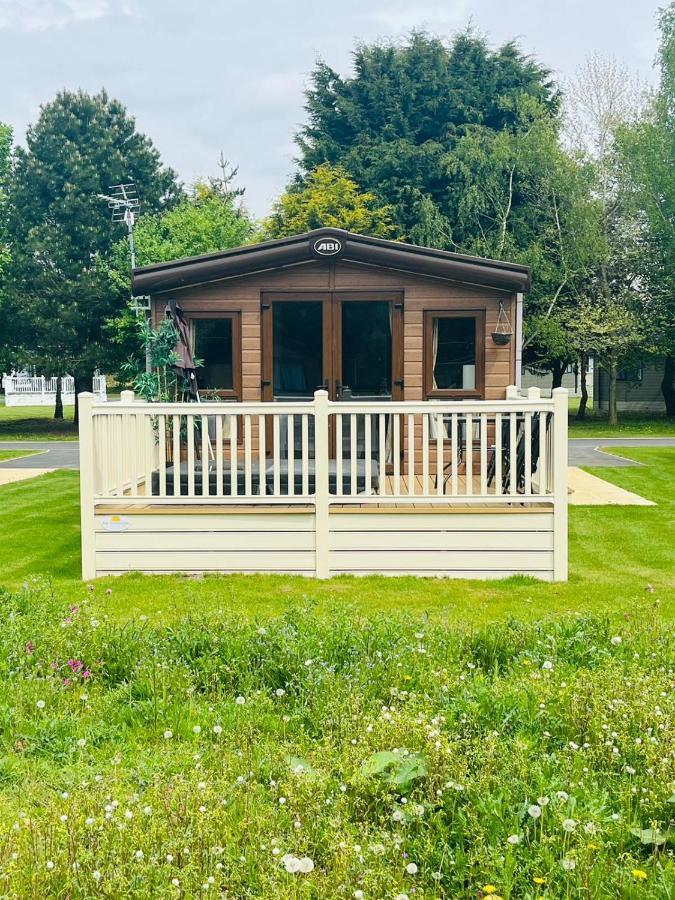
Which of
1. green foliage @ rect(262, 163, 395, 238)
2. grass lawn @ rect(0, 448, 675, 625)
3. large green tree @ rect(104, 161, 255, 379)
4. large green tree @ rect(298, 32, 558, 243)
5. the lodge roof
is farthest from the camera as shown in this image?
large green tree @ rect(298, 32, 558, 243)

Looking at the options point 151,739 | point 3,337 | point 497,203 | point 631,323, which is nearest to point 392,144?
point 497,203

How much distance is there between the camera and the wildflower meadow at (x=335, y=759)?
2.23m

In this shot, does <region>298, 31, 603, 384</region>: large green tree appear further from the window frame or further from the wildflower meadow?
the wildflower meadow

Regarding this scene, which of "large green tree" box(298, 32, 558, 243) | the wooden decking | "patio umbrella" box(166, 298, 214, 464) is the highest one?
"large green tree" box(298, 32, 558, 243)

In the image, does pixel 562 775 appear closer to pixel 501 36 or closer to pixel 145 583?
pixel 145 583

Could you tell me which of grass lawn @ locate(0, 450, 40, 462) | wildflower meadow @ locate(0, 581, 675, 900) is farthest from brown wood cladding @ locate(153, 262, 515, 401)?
grass lawn @ locate(0, 450, 40, 462)

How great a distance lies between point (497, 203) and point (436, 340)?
57.6ft

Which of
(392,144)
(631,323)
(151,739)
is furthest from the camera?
(392,144)

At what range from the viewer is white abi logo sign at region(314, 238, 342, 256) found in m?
9.00

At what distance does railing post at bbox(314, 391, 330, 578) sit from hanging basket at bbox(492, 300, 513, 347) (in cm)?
384

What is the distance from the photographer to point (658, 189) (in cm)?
2372

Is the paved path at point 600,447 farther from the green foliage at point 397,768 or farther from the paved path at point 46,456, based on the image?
the green foliage at point 397,768

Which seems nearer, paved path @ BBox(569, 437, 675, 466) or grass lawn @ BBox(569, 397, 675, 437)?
paved path @ BBox(569, 437, 675, 466)

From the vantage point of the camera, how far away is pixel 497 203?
999 inches
